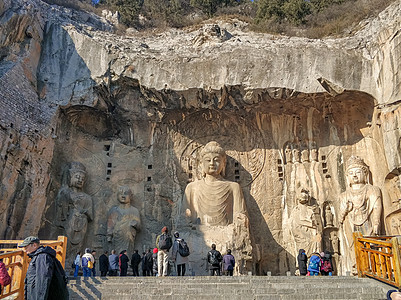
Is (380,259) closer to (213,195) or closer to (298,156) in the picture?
(213,195)

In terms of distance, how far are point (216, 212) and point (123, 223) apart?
2.66 m

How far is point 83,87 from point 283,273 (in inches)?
310

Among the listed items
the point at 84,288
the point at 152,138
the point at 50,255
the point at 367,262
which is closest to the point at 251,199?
the point at 152,138

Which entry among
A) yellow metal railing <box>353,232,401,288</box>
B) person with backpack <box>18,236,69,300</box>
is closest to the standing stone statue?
yellow metal railing <box>353,232,401,288</box>

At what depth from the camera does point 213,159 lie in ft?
44.4

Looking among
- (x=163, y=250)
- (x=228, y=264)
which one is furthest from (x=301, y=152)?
(x=163, y=250)

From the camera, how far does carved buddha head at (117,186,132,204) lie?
1329cm

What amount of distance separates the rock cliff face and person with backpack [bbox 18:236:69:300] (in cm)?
766

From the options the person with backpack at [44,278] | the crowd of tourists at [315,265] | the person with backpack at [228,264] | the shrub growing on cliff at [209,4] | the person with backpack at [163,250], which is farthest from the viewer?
the shrub growing on cliff at [209,4]

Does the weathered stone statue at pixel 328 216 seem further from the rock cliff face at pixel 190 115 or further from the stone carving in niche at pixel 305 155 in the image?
the stone carving in niche at pixel 305 155

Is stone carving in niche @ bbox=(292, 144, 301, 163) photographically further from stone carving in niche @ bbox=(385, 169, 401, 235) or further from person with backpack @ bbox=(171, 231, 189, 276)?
person with backpack @ bbox=(171, 231, 189, 276)

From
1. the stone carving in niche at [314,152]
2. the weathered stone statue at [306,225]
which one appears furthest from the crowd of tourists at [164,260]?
the stone carving in niche at [314,152]

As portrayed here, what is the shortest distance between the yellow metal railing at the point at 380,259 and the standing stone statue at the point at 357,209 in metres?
3.80

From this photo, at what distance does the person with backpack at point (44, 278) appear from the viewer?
4176 millimetres
